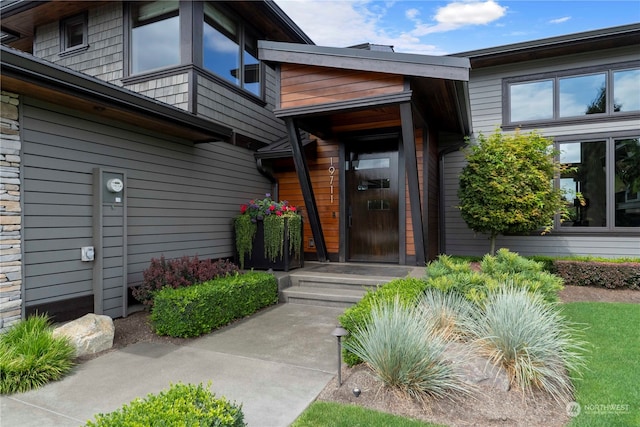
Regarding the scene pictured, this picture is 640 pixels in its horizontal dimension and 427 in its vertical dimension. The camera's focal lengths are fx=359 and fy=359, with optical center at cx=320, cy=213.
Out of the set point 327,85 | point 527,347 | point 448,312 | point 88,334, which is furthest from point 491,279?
point 88,334

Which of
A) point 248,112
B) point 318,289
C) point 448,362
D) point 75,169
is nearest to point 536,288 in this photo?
point 448,362

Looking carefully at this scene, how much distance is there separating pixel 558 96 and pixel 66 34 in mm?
10228

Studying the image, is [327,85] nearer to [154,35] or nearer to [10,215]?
[154,35]

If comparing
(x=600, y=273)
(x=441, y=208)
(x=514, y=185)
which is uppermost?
(x=514, y=185)

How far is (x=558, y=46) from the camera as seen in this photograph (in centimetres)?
715

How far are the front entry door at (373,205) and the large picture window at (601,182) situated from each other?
3548 millimetres

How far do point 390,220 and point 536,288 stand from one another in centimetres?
347

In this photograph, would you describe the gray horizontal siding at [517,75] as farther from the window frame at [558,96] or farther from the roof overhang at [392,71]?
the roof overhang at [392,71]

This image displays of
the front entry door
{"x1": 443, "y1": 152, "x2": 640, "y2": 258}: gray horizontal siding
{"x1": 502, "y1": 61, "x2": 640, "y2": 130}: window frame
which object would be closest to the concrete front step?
the front entry door

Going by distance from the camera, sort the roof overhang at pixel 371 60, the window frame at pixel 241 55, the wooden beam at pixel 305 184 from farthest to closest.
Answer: the window frame at pixel 241 55 → the wooden beam at pixel 305 184 → the roof overhang at pixel 371 60

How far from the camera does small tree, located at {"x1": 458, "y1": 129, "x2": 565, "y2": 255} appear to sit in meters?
6.43

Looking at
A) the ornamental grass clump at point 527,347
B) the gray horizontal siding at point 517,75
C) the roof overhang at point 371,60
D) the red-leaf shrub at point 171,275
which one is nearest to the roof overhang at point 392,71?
the roof overhang at point 371,60

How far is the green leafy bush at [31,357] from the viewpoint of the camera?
107 inches

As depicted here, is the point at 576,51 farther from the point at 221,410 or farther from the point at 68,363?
the point at 68,363
